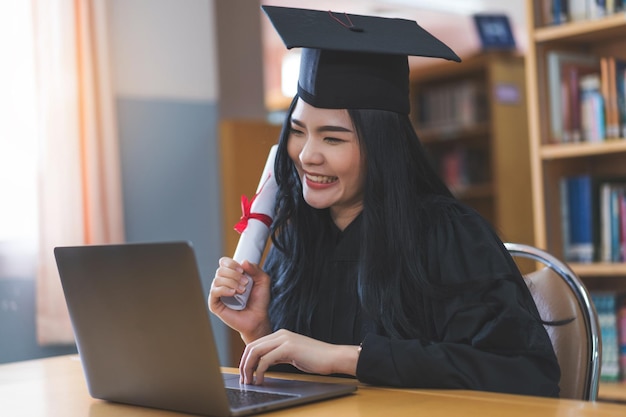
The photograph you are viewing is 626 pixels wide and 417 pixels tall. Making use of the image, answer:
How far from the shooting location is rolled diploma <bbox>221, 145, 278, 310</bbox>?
1636 millimetres

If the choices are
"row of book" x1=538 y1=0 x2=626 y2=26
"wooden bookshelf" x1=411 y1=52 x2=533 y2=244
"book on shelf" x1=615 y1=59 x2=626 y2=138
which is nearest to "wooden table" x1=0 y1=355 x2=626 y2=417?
"book on shelf" x1=615 y1=59 x2=626 y2=138

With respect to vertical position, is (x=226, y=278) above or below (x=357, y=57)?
below

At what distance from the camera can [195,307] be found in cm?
108

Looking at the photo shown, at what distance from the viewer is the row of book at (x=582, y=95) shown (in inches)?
122

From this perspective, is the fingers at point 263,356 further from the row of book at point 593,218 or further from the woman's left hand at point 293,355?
the row of book at point 593,218

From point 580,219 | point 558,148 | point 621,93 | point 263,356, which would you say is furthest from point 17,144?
point 263,356

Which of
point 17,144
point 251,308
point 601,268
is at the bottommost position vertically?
point 601,268

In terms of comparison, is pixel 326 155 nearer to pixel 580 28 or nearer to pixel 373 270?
pixel 373 270

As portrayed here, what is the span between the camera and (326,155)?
63.8 inches

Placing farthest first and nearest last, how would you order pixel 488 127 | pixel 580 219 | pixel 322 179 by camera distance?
pixel 488 127 → pixel 580 219 → pixel 322 179

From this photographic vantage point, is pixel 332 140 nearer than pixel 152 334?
No

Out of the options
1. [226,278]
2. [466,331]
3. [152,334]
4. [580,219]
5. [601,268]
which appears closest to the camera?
[152,334]

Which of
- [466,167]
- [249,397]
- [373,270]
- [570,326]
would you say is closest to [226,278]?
[373,270]

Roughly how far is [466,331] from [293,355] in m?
0.29
